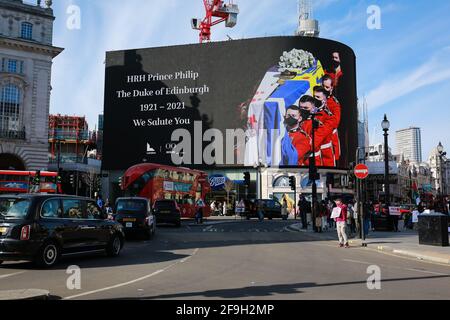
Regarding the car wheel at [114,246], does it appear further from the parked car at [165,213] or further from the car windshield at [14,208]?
the parked car at [165,213]

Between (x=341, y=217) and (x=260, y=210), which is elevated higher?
(x=341, y=217)

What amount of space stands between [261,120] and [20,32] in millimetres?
31404

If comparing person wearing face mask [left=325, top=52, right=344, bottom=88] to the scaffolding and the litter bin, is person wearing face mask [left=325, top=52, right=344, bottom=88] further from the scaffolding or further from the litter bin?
the scaffolding

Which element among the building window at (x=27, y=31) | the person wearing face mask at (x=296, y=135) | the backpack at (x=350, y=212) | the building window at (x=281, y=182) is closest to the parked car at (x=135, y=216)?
the backpack at (x=350, y=212)

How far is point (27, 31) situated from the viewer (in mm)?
52625

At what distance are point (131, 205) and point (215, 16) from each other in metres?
62.8

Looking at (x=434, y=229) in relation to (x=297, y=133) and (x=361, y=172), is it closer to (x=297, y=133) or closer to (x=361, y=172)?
(x=361, y=172)

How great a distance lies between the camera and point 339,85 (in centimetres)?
6819

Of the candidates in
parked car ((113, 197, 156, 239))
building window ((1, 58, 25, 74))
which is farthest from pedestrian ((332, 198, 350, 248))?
building window ((1, 58, 25, 74))

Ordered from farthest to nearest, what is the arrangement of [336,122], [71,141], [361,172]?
[71,141] → [336,122] → [361,172]

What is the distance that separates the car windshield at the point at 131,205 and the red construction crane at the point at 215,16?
60.7 m

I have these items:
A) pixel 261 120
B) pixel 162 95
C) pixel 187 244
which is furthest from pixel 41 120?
pixel 187 244

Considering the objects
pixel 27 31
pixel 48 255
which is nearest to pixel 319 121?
pixel 27 31

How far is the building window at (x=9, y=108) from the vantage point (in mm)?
51750
